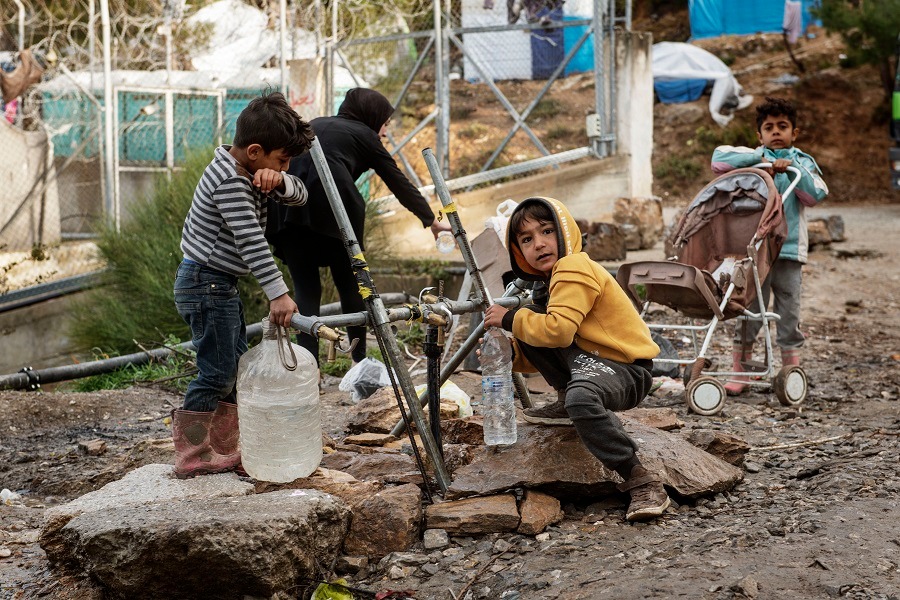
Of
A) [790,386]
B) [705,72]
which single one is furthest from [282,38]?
[705,72]

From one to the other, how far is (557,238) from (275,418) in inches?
52.0

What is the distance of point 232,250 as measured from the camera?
12.8ft

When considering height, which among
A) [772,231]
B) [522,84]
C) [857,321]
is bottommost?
[857,321]

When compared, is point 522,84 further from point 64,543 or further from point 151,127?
point 64,543

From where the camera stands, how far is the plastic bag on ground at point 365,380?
232 inches

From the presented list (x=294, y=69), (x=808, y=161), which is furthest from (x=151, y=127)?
(x=808, y=161)

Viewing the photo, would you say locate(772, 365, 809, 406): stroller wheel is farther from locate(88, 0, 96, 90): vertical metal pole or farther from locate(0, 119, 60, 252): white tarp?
locate(0, 119, 60, 252): white tarp

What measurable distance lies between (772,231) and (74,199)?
793 cm

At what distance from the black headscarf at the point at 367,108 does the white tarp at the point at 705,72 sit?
17.9 meters

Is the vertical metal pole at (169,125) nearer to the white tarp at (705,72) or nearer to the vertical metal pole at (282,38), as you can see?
the vertical metal pole at (282,38)

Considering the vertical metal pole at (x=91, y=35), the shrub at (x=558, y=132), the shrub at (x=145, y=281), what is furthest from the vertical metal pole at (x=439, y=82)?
the vertical metal pole at (x=91, y=35)

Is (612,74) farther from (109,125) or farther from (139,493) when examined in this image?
(139,493)

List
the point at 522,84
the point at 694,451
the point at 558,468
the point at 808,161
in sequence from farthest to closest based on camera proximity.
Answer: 1. the point at 522,84
2. the point at 808,161
3. the point at 694,451
4. the point at 558,468

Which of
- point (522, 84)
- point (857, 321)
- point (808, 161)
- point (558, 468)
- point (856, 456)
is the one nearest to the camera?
point (558, 468)
